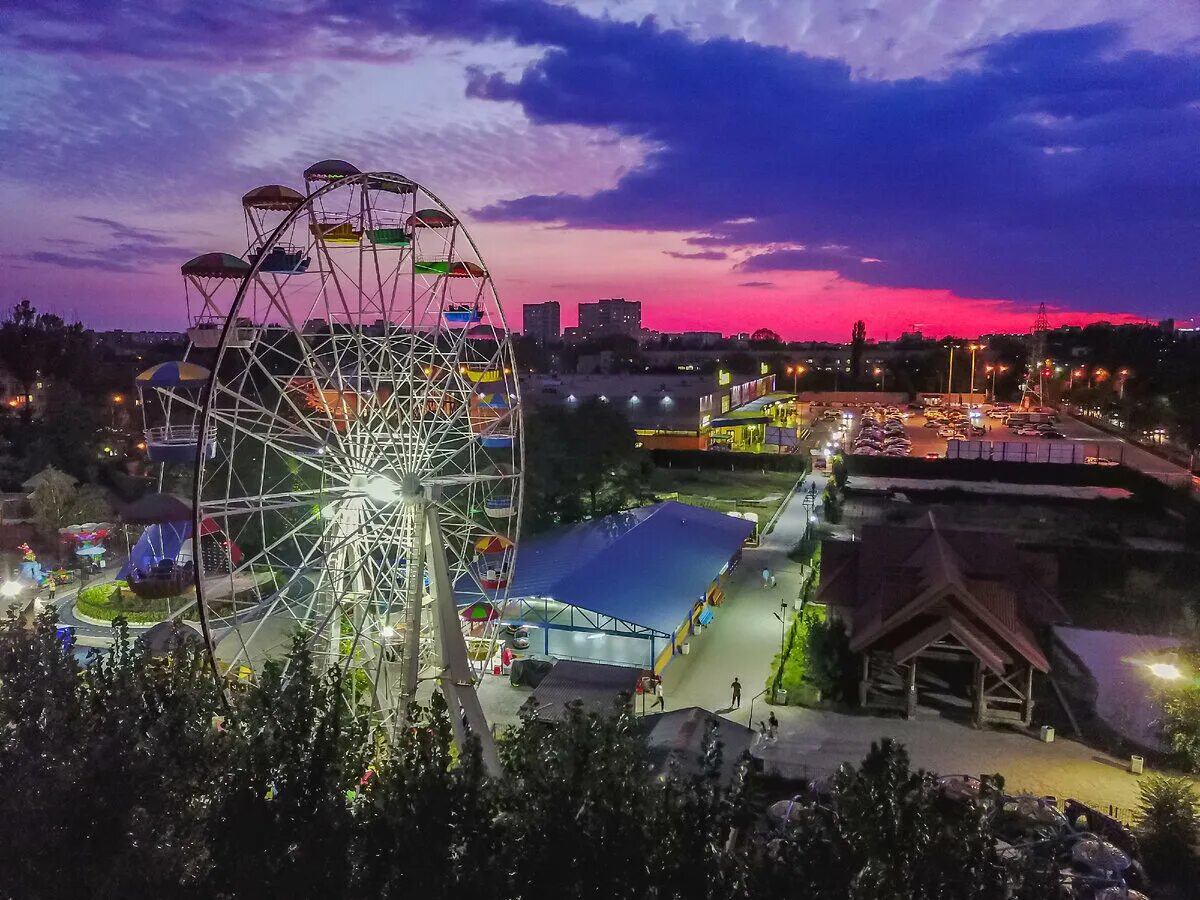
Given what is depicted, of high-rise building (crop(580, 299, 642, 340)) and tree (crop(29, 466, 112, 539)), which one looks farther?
high-rise building (crop(580, 299, 642, 340))

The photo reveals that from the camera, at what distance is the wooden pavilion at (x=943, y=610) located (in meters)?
17.3

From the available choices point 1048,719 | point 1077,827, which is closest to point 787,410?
point 1048,719

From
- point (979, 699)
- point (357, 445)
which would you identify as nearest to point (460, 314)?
point (357, 445)

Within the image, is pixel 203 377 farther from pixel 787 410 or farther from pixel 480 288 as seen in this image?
pixel 787 410

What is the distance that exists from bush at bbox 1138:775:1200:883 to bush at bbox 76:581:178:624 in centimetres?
2482

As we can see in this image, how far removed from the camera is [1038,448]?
4412 cm

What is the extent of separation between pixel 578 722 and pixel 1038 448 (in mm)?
43826

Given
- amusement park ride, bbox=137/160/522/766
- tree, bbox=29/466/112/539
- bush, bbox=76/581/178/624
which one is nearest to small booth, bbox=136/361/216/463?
amusement park ride, bbox=137/160/522/766

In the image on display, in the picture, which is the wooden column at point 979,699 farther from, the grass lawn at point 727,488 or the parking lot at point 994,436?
the parking lot at point 994,436

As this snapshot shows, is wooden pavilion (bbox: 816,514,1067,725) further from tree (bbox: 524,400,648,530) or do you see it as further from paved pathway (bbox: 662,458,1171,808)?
tree (bbox: 524,400,648,530)

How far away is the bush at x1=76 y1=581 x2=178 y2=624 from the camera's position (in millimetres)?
24370

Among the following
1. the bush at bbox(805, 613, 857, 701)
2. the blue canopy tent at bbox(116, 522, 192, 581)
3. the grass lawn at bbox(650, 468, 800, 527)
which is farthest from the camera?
the grass lawn at bbox(650, 468, 800, 527)

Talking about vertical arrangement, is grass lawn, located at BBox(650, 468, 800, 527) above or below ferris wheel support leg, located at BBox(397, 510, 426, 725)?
below

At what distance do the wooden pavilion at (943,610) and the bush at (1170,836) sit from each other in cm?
454
